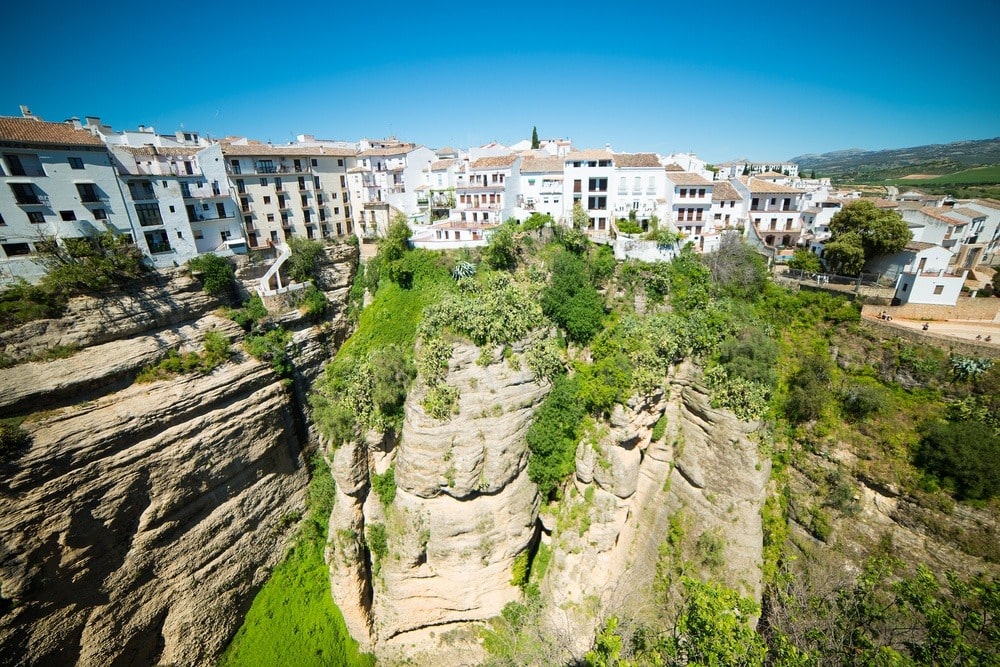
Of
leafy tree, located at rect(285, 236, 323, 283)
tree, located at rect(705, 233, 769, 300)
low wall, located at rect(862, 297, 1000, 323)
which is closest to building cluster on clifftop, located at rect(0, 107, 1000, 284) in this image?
tree, located at rect(705, 233, 769, 300)

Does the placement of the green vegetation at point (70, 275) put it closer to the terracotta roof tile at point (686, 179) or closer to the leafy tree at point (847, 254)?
the terracotta roof tile at point (686, 179)

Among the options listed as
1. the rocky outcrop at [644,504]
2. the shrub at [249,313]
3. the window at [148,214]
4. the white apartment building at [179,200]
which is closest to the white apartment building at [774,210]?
the rocky outcrop at [644,504]

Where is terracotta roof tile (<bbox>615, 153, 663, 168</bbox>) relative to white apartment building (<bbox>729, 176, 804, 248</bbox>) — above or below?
above

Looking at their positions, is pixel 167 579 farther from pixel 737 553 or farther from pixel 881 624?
pixel 881 624

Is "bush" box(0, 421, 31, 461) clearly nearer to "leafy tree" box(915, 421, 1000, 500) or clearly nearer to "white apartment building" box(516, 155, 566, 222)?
"white apartment building" box(516, 155, 566, 222)

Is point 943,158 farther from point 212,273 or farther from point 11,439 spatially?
point 11,439
